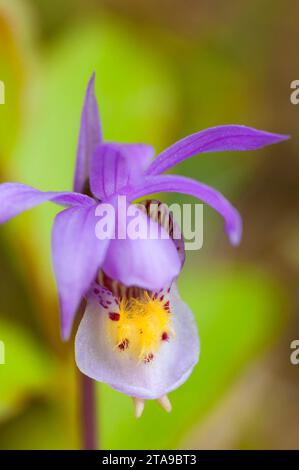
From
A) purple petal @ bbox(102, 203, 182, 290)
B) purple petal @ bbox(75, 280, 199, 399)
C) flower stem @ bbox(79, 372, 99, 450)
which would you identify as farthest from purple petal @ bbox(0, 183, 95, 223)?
flower stem @ bbox(79, 372, 99, 450)

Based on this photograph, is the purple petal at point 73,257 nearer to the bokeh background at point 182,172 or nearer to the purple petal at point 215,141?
the purple petal at point 215,141

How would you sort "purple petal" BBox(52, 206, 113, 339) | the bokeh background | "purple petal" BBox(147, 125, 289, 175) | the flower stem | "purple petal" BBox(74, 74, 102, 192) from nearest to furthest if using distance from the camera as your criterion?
"purple petal" BBox(52, 206, 113, 339) → "purple petal" BBox(147, 125, 289, 175) → "purple petal" BBox(74, 74, 102, 192) → the flower stem → the bokeh background

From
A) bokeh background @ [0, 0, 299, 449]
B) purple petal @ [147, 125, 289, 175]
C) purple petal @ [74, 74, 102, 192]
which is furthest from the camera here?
bokeh background @ [0, 0, 299, 449]

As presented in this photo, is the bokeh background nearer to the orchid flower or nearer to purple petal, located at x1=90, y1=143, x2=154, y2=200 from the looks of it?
the orchid flower

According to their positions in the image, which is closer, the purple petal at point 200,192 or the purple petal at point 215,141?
the purple petal at point 200,192

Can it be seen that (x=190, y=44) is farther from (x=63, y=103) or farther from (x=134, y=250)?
(x=134, y=250)

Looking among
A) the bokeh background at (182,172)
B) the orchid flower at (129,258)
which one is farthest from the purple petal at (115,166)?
the bokeh background at (182,172)
